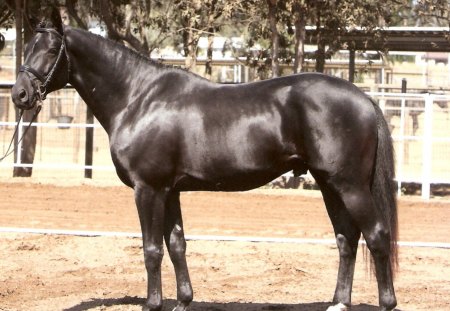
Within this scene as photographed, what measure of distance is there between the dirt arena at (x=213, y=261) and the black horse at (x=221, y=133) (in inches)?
44.8

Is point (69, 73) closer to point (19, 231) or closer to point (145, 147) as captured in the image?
point (145, 147)

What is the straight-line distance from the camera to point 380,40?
1791 centimetres

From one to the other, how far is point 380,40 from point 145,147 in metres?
12.9

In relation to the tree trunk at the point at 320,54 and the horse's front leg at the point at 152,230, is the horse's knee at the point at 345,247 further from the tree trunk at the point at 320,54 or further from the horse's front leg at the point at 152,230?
the tree trunk at the point at 320,54

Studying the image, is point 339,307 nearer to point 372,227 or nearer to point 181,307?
point 372,227

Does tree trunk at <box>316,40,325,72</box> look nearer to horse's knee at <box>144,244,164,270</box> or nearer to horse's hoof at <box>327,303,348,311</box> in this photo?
horse's hoof at <box>327,303,348,311</box>

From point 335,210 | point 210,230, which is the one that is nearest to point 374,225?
point 335,210

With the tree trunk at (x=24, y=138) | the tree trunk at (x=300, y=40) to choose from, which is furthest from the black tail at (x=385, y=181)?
the tree trunk at (x=24, y=138)

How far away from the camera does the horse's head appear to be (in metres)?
5.84

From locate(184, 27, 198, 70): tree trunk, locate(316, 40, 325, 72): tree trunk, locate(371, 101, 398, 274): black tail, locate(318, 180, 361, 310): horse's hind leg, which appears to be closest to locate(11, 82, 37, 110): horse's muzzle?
locate(318, 180, 361, 310): horse's hind leg

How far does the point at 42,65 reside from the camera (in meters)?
5.92

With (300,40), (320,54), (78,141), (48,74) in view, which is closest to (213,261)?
(48,74)

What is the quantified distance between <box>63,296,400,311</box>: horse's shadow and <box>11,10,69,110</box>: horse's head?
5.73 ft

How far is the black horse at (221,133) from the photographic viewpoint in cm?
569
